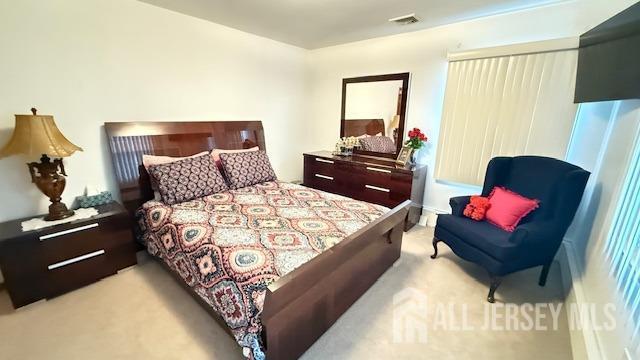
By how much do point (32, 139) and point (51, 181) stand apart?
0.35 m

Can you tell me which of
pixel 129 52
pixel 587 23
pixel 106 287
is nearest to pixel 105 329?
pixel 106 287

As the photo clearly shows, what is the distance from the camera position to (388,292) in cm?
211

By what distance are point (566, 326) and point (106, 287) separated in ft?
11.5

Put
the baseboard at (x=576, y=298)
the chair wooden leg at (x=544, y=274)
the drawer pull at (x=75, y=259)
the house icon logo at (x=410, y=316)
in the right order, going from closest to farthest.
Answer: the baseboard at (x=576, y=298) < the house icon logo at (x=410, y=316) < the drawer pull at (x=75, y=259) < the chair wooden leg at (x=544, y=274)

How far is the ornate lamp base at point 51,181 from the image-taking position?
199cm

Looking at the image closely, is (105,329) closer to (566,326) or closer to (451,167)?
(566,326)

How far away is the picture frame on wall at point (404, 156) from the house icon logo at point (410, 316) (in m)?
1.60

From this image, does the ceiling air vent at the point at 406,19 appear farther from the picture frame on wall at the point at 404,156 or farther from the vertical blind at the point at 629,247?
the vertical blind at the point at 629,247

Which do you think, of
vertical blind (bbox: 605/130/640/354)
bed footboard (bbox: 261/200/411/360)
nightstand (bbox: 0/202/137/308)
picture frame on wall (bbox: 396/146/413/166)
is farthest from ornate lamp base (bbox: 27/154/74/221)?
vertical blind (bbox: 605/130/640/354)

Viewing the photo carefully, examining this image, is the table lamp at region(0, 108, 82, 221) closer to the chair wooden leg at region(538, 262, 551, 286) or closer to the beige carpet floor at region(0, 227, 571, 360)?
the beige carpet floor at region(0, 227, 571, 360)

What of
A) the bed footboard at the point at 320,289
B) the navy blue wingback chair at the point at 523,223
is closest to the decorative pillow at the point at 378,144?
the navy blue wingback chair at the point at 523,223

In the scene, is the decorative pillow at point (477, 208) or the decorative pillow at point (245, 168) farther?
the decorative pillow at point (245, 168)

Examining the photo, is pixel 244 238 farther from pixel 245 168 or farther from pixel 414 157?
pixel 414 157

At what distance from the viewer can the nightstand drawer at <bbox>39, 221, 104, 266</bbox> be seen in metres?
1.90
